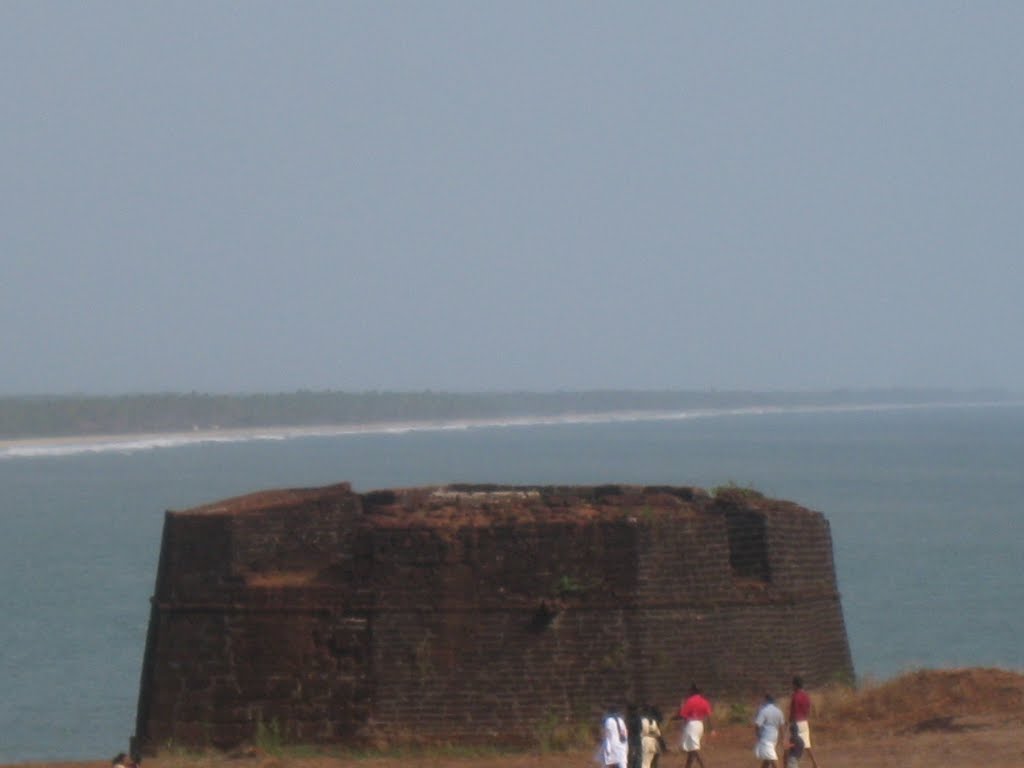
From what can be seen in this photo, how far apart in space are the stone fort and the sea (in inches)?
133

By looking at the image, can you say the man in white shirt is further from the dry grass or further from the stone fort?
the stone fort

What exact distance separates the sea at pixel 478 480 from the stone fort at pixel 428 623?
3366 millimetres

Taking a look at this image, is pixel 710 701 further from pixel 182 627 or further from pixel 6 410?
pixel 6 410

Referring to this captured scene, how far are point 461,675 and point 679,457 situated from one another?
90.6m

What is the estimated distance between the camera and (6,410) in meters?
172

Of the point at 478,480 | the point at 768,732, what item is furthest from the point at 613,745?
the point at 478,480

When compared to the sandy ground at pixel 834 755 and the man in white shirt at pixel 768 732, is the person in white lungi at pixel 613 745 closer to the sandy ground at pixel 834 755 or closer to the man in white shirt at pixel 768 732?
the man in white shirt at pixel 768 732

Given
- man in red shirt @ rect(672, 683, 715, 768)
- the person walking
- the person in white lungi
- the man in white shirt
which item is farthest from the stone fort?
the person in white lungi

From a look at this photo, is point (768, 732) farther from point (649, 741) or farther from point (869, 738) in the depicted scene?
point (869, 738)

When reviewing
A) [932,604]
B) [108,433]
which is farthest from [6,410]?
[932,604]

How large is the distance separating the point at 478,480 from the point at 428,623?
185 feet

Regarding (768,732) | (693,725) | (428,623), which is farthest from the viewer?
(428,623)

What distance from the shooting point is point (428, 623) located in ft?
59.2

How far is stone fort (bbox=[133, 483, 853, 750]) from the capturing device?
17953 millimetres
